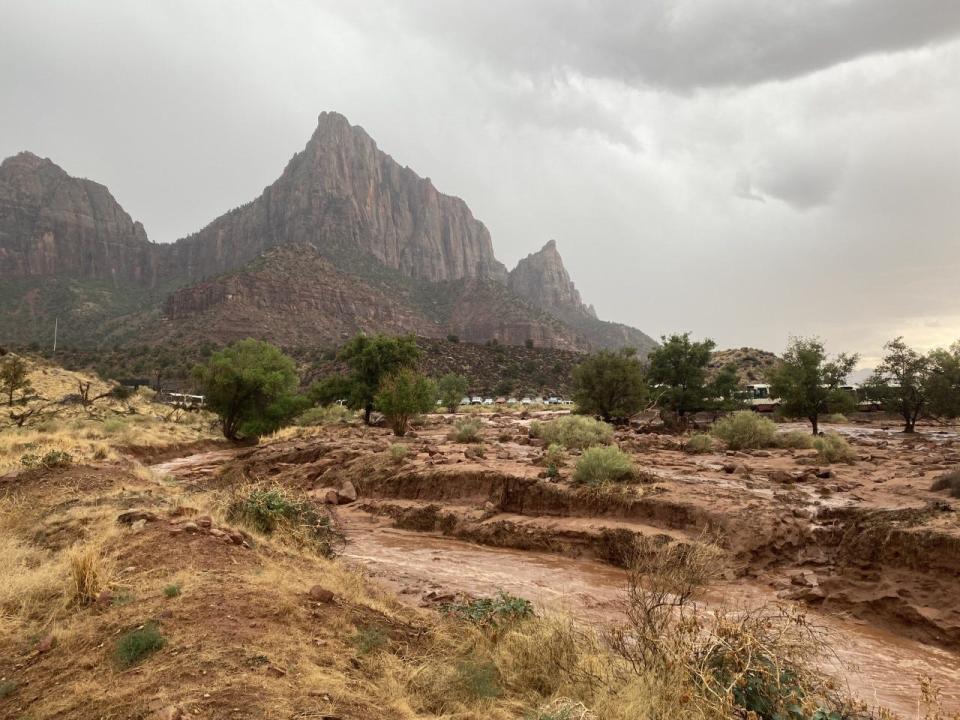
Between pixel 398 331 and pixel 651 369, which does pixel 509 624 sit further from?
pixel 398 331

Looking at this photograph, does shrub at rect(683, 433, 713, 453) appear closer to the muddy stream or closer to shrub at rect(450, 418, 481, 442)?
shrub at rect(450, 418, 481, 442)

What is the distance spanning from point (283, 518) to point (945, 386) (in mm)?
38740

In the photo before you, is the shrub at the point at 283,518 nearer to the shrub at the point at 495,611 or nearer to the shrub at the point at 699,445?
the shrub at the point at 495,611

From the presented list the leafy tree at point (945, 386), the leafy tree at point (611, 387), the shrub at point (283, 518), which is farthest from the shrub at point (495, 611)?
the leafy tree at point (945, 386)

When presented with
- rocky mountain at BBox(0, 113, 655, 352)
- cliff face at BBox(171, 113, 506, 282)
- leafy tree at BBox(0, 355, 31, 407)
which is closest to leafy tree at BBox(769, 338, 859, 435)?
leafy tree at BBox(0, 355, 31, 407)

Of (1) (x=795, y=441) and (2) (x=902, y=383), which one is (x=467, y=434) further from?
(2) (x=902, y=383)

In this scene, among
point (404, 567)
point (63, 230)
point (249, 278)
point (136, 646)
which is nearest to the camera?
point (136, 646)

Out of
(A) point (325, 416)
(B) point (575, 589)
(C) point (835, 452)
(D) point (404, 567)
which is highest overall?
(C) point (835, 452)

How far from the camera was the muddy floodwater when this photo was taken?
6.71m

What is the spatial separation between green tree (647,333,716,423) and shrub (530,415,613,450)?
12619 mm

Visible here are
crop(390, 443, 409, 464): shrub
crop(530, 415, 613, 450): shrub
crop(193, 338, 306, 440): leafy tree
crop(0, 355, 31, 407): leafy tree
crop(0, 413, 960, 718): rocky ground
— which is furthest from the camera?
crop(0, 355, 31, 407): leafy tree

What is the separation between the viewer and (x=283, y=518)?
10164 mm

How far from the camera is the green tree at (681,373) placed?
35.0 m

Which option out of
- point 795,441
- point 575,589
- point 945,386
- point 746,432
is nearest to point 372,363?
point 746,432
